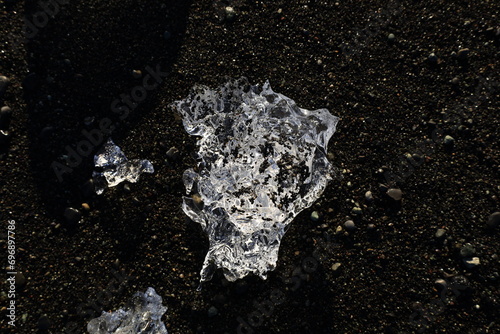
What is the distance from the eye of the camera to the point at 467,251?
2818 mm

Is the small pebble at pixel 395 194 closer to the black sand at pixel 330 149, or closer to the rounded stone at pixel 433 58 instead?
the black sand at pixel 330 149

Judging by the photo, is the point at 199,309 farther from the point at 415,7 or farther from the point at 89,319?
the point at 415,7

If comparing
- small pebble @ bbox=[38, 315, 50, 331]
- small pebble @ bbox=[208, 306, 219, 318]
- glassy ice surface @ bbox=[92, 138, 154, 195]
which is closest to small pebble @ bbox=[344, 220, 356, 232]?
small pebble @ bbox=[208, 306, 219, 318]

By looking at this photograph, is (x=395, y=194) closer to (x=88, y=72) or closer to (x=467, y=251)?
(x=467, y=251)

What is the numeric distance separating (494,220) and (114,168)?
11.0 ft

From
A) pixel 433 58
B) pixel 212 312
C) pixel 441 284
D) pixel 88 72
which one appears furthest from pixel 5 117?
pixel 441 284

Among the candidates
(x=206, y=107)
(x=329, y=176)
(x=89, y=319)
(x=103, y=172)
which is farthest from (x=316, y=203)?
(x=89, y=319)

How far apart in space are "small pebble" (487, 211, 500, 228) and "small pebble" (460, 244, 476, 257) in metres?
0.25

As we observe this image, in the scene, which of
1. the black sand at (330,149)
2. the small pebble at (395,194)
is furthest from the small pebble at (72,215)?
the small pebble at (395,194)

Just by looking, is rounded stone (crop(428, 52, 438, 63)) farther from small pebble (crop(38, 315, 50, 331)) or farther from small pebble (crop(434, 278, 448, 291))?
small pebble (crop(38, 315, 50, 331))

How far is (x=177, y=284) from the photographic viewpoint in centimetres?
289

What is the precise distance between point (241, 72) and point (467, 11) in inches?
84.7

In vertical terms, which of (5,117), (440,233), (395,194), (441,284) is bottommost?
(441,284)

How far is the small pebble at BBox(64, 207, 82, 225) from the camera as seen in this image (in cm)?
291
